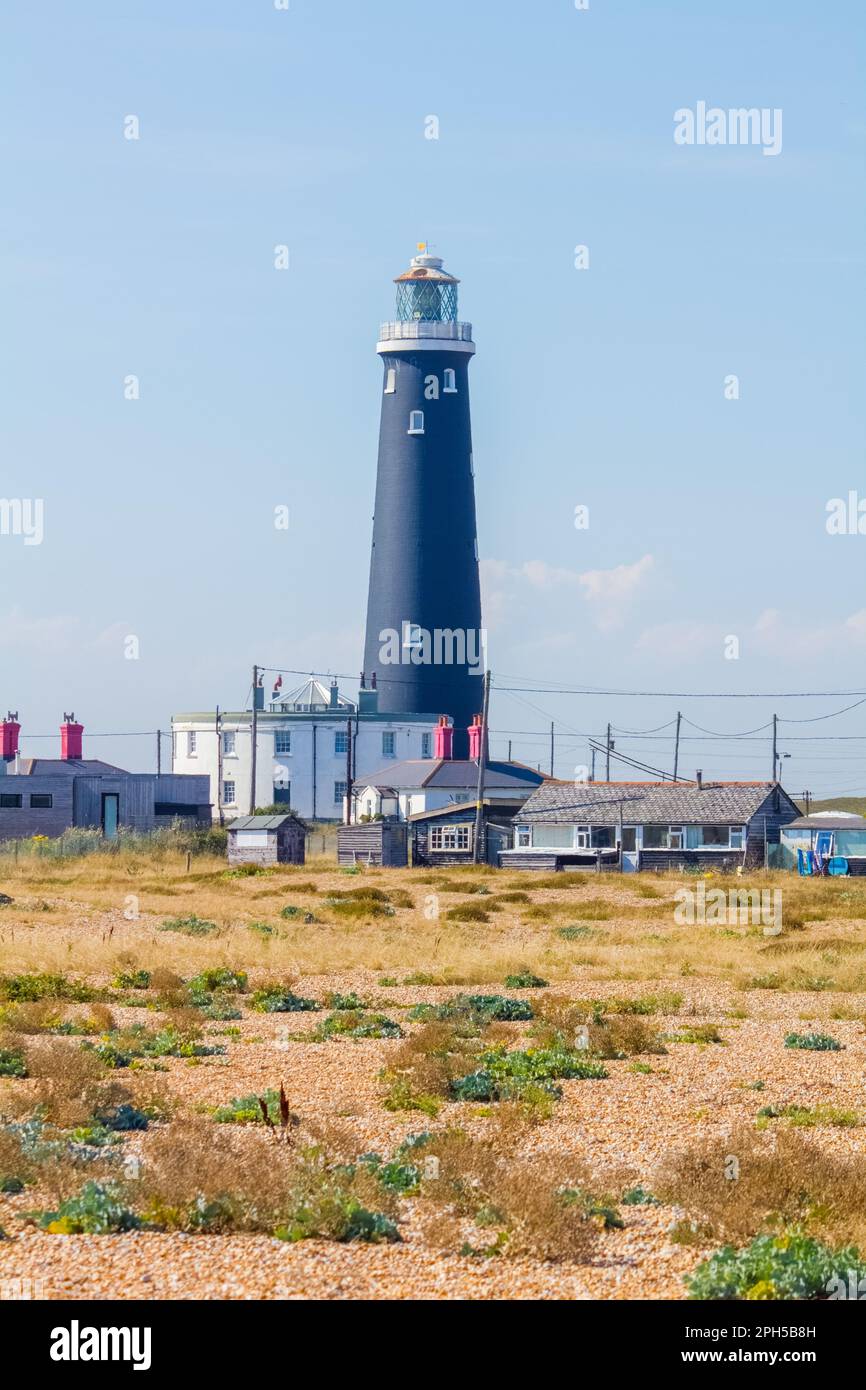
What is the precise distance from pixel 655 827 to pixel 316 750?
26733 millimetres

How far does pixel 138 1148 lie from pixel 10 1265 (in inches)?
141

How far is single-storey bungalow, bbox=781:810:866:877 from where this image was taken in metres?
60.9

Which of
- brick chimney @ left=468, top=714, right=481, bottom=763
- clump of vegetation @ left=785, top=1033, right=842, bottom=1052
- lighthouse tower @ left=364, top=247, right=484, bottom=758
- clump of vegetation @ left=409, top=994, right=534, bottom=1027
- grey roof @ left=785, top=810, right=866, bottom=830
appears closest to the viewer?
clump of vegetation @ left=785, top=1033, right=842, bottom=1052

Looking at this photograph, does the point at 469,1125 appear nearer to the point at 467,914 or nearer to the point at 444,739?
the point at 467,914

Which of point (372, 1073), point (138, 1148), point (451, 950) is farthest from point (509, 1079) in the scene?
point (451, 950)

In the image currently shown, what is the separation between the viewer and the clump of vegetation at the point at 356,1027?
843 inches

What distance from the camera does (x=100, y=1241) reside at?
10.8 m

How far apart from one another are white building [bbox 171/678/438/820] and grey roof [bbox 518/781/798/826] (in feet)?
67.6

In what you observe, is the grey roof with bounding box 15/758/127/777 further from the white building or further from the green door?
the white building

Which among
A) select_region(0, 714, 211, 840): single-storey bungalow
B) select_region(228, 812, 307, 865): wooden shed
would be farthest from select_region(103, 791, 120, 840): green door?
select_region(228, 812, 307, 865): wooden shed

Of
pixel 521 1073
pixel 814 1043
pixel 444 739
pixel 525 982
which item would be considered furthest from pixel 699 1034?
pixel 444 739

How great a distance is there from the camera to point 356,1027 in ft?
71.9
